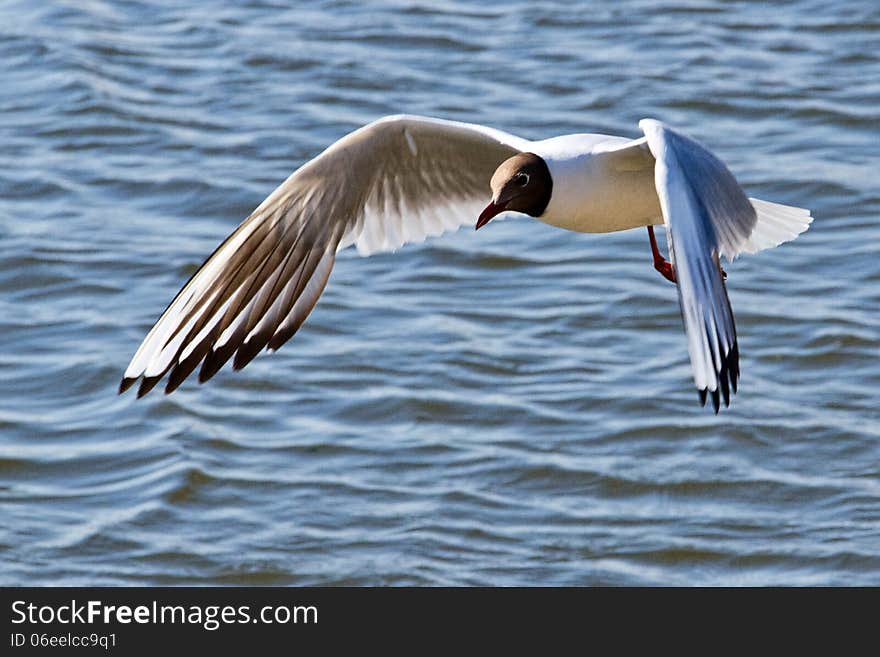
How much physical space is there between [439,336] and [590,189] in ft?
10.2

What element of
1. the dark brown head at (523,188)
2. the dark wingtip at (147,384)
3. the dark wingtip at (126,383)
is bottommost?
the dark wingtip at (147,384)

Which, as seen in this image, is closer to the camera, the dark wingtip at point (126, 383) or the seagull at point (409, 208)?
the seagull at point (409, 208)

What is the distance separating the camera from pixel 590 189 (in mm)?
5176

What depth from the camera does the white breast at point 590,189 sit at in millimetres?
5168

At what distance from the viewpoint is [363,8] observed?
37.6 ft

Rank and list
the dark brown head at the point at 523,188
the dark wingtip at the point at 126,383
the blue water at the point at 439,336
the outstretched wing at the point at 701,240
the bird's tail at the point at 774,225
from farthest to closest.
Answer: the blue water at the point at 439,336 < the bird's tail at the point at 774,225 < the dark wingtip at the point at 126,383 < the dark brown head at the point at 523,188 < the outstretched wing at the point at 701,240

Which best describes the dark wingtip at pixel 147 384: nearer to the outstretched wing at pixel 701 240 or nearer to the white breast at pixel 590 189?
the white breast at pixel 590 189

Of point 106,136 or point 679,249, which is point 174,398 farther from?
point 679,249

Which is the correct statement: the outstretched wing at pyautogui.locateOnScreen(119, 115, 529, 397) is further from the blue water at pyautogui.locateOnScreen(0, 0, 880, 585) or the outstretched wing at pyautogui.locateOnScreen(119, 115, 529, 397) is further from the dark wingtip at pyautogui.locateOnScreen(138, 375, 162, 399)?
the blue water at pyautogui.locateOnScreen(0, 0, 880, 585)

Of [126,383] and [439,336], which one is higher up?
[126,383]

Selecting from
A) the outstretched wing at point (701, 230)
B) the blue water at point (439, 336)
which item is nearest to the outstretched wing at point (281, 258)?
the outstretched wing at point (701, 230)

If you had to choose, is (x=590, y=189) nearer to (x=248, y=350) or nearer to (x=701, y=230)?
(x=701, y=230)

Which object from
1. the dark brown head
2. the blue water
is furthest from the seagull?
the blue water

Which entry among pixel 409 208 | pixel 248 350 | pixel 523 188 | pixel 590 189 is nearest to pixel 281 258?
pixel 248 350
